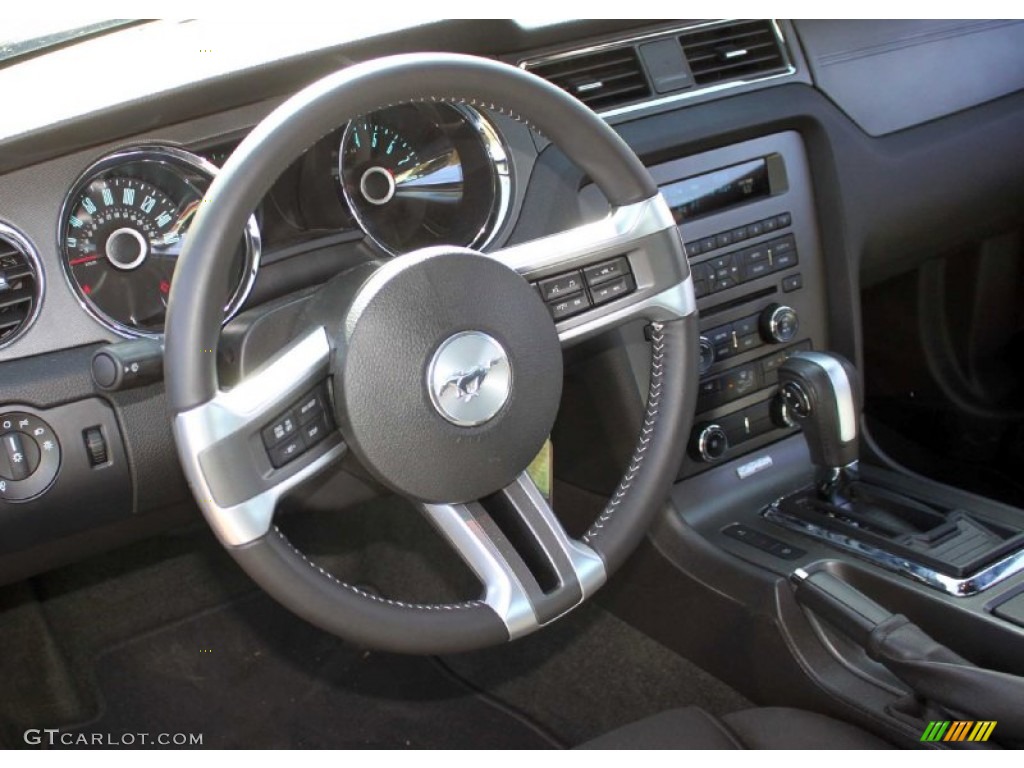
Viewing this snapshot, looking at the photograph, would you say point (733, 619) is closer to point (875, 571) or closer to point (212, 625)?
point (875, 571)

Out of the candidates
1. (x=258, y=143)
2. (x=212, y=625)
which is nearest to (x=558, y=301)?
(x=258, y=143)

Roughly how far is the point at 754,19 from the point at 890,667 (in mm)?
1023

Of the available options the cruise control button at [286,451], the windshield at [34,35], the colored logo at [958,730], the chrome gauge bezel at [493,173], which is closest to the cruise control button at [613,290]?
the chrome gauge bezel at [493,173]

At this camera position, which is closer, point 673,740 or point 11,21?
point 673,740

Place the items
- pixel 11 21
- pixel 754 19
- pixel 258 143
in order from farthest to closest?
1. pixel 754 19
2. pixel 11 21
3. pixel 258 143

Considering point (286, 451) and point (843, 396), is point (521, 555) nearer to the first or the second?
point (286, 451)

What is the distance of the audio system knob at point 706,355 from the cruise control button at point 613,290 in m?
0.49

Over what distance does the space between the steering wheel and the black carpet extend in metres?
0.78

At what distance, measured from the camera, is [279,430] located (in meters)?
1.10

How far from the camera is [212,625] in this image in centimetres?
215

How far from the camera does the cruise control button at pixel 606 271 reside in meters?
1.30

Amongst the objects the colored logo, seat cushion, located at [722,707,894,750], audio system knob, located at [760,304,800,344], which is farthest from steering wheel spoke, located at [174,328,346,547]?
audio system knob, located at [760,304,800,344]

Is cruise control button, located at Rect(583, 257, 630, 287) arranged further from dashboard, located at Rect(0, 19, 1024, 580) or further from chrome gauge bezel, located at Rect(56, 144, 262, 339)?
chrome gauge bezel, located at Rect(56, 144, 262, 339)

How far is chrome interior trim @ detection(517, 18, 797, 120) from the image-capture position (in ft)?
5.46
